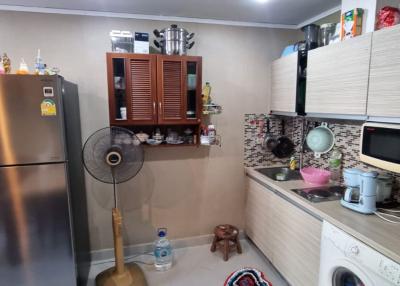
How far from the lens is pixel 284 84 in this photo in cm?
239

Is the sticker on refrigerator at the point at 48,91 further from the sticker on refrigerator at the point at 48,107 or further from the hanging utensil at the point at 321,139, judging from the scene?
the hanging utensil at the point at 321,139

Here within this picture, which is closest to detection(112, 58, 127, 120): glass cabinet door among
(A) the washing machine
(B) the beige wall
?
(B) the beige wall

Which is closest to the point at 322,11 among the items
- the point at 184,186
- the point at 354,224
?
the point at 354,224

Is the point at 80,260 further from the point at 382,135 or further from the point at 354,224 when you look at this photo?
the point at 382,135

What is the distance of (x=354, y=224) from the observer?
143 cm

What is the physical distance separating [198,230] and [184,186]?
0.53 metres

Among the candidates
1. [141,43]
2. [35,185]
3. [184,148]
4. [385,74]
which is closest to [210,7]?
[141,43]

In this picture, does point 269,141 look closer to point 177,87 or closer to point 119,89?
point 177,87

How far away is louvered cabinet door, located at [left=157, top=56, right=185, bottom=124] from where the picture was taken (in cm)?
221

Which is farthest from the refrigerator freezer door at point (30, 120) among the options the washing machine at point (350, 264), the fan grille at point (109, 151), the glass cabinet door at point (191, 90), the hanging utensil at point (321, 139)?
the hanging utensil at point (321, 139)

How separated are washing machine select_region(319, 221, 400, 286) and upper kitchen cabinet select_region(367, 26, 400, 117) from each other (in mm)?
732

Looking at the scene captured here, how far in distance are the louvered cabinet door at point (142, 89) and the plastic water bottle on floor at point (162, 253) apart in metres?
1.13

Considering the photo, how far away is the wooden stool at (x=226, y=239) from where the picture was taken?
253 centimetres

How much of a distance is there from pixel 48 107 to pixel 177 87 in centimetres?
102
